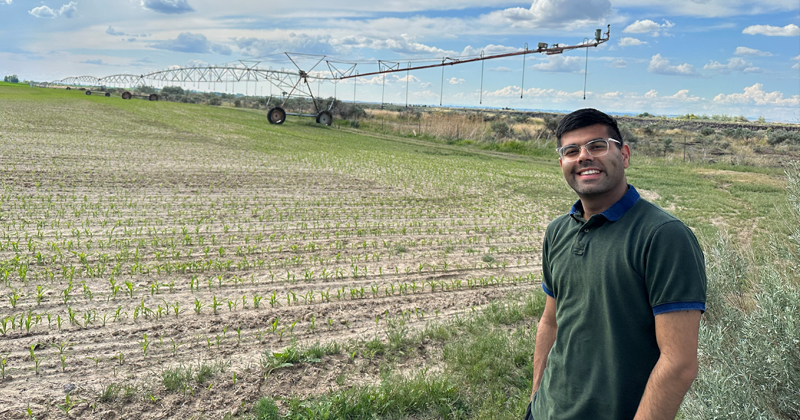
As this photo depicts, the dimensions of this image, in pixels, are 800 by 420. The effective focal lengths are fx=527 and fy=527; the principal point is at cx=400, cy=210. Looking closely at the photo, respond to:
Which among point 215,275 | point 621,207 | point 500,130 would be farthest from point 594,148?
point 500,130

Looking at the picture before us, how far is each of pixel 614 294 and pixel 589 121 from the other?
2.49 ft

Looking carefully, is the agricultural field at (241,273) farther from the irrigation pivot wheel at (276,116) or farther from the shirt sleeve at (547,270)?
the irrigation pivot wheel at (276,116)

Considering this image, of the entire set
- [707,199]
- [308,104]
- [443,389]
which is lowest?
[443,389]

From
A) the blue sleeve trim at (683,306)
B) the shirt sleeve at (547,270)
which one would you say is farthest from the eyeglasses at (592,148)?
the blue sleeve trim at (683,306)

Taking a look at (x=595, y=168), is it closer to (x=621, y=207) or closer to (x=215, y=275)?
(x=621, y=207)

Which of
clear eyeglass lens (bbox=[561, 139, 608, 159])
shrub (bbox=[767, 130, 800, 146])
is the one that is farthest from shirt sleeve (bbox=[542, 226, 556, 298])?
shrub (bbox=[767, 130, 800, 146])

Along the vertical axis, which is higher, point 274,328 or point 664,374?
point 664,374

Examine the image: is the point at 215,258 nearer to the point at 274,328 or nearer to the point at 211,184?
the point at 274,328

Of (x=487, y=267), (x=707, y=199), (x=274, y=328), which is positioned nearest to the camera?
(x=274, y=328)

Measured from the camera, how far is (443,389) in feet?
15.3

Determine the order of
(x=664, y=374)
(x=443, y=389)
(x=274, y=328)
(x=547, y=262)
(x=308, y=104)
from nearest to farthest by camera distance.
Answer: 1. (x=664, y=374)
2. (x=547, y=262)
3. (x=443, y=389)
4. (x=274, y=328)
5. (x=308, y=104)

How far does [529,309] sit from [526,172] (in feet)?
57.2

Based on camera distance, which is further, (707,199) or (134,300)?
(707,199)

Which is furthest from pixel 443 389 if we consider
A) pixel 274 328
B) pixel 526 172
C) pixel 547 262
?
pixel 526 172
